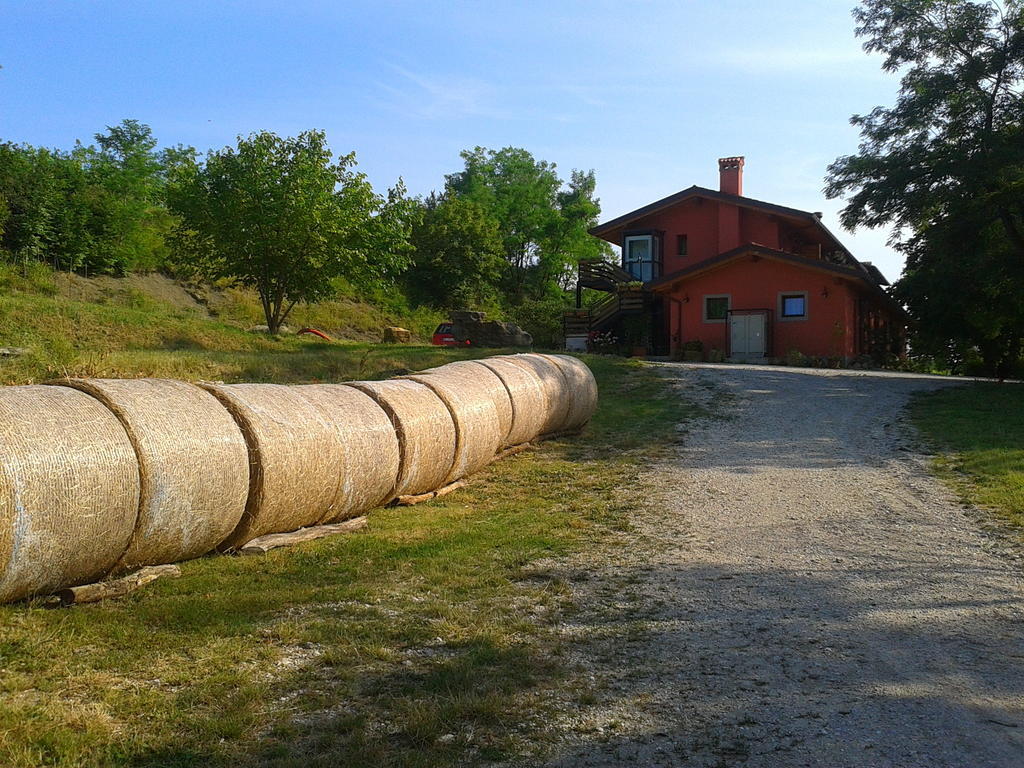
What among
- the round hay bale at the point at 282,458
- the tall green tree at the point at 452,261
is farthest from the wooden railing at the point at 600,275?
the round hay bale at the point at 282,458

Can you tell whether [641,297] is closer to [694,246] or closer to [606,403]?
[694,246]

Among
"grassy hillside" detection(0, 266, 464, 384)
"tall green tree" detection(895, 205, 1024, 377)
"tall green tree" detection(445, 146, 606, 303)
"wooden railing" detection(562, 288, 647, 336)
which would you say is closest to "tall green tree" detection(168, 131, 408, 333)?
"grassy hillside" detection(0, 266, 464, 384)

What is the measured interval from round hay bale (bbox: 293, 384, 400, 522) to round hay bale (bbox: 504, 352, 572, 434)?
431 cm

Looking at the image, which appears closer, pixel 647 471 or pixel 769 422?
pixel 647 471

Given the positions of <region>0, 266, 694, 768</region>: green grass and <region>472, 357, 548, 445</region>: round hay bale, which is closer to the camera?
<region>0, 266, 694, 768</region>: green grass

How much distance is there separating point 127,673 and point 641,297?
30.4 m

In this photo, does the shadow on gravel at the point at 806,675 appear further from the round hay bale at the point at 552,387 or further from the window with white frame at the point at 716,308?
the window with white frame at the point at 716,308

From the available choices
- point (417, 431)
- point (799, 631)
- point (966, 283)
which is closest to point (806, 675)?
point (799, 631)

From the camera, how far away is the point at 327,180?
86.9ft

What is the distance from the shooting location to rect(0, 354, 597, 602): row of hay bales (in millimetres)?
5035

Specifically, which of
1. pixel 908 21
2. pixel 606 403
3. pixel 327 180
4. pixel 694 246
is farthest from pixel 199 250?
pixel 908 21

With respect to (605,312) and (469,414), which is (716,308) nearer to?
(605,312)

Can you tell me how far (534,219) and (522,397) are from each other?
159ft

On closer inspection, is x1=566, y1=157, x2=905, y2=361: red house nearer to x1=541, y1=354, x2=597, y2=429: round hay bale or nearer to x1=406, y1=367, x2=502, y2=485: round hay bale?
x1=541, y1=354, x2=597, y2=429: round hay bale
